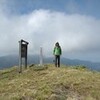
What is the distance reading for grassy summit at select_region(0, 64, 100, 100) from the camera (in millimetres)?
22234

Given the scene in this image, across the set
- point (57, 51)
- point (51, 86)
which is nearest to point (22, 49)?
point (57, 51)

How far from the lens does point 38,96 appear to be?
21969mm

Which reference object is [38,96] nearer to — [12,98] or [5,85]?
[12,98]

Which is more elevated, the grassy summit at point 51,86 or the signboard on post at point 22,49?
the signboard on post at point 22,49

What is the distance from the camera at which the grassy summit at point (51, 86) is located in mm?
22234

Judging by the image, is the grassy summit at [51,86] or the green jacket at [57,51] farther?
the green jacket at [57,51]

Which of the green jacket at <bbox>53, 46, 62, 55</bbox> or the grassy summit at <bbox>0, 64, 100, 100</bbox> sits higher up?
the green jacket at <bbox>53, 46, 62, 55</bbox>

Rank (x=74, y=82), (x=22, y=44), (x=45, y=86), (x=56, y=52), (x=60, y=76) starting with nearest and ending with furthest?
(x=45, y=86)
(x=74, y=82)
(x=60, y=76)
(x=22, y=44)
(x=56, y=52)

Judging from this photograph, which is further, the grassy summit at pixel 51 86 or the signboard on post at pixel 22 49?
the signboard on post at pixel 22 49

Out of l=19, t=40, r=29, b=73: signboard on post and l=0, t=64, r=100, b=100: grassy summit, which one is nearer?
l=0, t=64, r=100, b=100: grassy summit

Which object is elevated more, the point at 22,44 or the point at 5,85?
the point at 22,44

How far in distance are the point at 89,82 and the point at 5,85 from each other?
5.26 m

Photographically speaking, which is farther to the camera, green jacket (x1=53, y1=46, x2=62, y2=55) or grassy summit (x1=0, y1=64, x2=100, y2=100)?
green jacket (x1=53, y1=46, x2=62, y2=55)

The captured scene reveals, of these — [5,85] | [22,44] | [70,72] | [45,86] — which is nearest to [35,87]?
[45,86]
